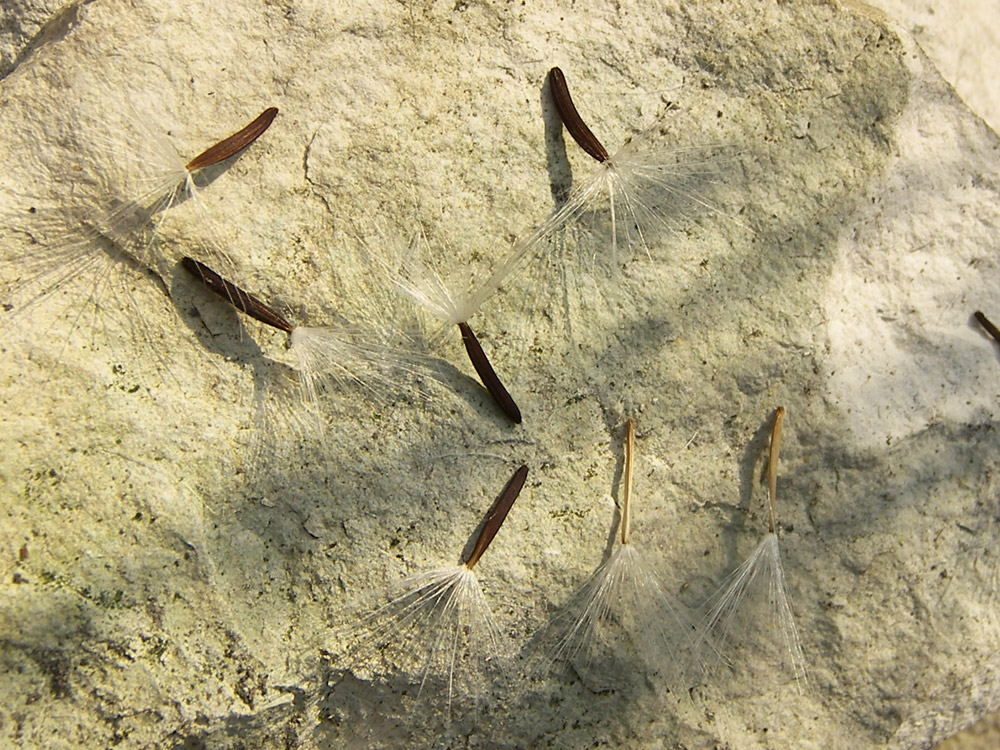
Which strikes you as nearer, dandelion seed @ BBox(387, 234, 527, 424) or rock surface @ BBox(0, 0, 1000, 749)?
rock surface @ BBox(0, 0, 1000, 749)

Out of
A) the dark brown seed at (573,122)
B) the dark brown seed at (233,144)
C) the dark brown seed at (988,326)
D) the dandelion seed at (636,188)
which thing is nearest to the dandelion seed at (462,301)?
the dandelion seed at (636,188)

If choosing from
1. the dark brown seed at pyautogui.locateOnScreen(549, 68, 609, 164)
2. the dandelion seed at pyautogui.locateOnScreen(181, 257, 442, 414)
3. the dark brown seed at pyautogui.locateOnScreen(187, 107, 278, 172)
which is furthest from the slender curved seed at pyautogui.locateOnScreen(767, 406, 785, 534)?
the dark brown seed at pyautogui.locateOnScreen(187, 107, 278, 172)

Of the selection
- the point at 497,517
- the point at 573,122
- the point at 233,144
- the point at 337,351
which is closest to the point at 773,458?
the point at 497,517

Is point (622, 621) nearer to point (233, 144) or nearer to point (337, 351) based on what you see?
point (337, 351)

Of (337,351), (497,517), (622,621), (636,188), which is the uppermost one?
(636,188)

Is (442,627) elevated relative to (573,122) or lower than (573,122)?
lower

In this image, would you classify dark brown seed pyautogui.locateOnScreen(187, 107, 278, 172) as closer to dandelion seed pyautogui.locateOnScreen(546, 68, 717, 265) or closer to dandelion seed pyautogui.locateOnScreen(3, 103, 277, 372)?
dandelion seed pyautogui.locateOnScreen(3, 103, 277, 372)

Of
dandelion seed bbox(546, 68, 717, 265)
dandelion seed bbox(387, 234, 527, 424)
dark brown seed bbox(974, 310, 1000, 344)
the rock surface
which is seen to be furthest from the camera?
dark brown seed bbox(974, 310, 1000, 344)
